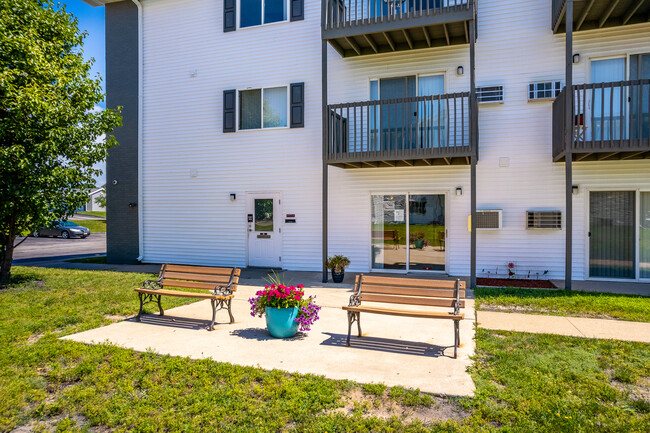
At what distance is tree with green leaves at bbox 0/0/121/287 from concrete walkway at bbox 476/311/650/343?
351 inches

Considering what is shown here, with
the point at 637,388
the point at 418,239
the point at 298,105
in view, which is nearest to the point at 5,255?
the point at 298,105

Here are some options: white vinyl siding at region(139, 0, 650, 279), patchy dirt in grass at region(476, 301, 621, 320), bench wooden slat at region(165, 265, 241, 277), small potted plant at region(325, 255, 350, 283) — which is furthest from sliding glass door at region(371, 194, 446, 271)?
bench wooden slat at region(165, 265, 241, 277)

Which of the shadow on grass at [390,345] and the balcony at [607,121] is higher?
the balcony at [607,121]

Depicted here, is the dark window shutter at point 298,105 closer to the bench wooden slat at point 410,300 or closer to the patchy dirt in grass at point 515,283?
the patchy dirt in grass at point 515,283

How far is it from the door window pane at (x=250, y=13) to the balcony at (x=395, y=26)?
2.76 metres

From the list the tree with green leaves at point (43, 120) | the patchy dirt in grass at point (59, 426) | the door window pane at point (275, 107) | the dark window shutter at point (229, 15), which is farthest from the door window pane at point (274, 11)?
the patchy dirt in grass at point (59, 426)

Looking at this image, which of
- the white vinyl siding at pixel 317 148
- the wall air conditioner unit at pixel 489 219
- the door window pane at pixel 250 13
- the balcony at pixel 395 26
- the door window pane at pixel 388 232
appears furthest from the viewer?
the door window pane at pixel 250 13

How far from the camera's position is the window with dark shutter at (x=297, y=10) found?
11859 mm

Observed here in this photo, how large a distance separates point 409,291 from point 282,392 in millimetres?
2350

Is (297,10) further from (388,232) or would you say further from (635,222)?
(635,222)

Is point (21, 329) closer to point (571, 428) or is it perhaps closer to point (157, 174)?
point (571, 428)

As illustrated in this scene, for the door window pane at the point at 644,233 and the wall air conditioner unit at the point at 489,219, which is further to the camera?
the wall air conditioner unit at the point at 489,219

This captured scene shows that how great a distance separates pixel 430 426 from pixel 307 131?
9.57 metres

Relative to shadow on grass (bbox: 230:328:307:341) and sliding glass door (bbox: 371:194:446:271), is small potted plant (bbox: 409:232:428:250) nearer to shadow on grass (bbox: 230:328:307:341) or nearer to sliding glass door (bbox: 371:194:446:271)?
sliding glass door (bbox: 371:194:446:271)
